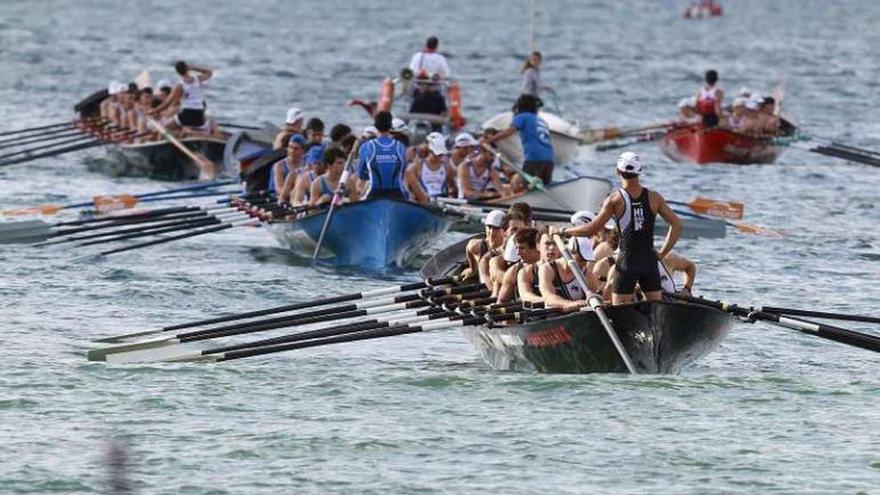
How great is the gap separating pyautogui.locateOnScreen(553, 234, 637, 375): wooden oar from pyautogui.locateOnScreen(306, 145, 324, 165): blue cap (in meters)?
10.2

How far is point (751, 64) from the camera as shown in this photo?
90.2 meters

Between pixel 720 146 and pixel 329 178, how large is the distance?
16.2 m

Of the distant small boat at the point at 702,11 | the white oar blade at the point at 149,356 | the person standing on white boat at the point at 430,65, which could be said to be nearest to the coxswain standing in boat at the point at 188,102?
the person standing on white boat at the point at 430,65

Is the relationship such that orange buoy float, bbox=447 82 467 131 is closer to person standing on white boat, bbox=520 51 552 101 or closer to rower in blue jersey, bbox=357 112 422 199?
person standing on white boat, bbox=520 51 552 101

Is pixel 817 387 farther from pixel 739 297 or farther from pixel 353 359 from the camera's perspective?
pixel 739 297

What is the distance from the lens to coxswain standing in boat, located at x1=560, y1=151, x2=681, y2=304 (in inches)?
793

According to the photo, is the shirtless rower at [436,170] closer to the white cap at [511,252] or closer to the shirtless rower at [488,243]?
the shirtless rower at [488,243]

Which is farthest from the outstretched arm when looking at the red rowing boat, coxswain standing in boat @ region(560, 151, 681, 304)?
the red rowing boat

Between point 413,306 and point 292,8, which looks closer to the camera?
point 413,306

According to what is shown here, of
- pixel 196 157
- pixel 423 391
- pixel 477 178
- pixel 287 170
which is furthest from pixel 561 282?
pixel 196 157

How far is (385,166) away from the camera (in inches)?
1133

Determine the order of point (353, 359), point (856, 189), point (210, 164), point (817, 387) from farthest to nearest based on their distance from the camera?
1. point (856, 189)
2. point (210, 164)
3. point (353, 359)
4. point (817, 387)

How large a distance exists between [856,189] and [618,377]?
75.6ft

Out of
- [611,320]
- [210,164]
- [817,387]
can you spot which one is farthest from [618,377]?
[210,164]
